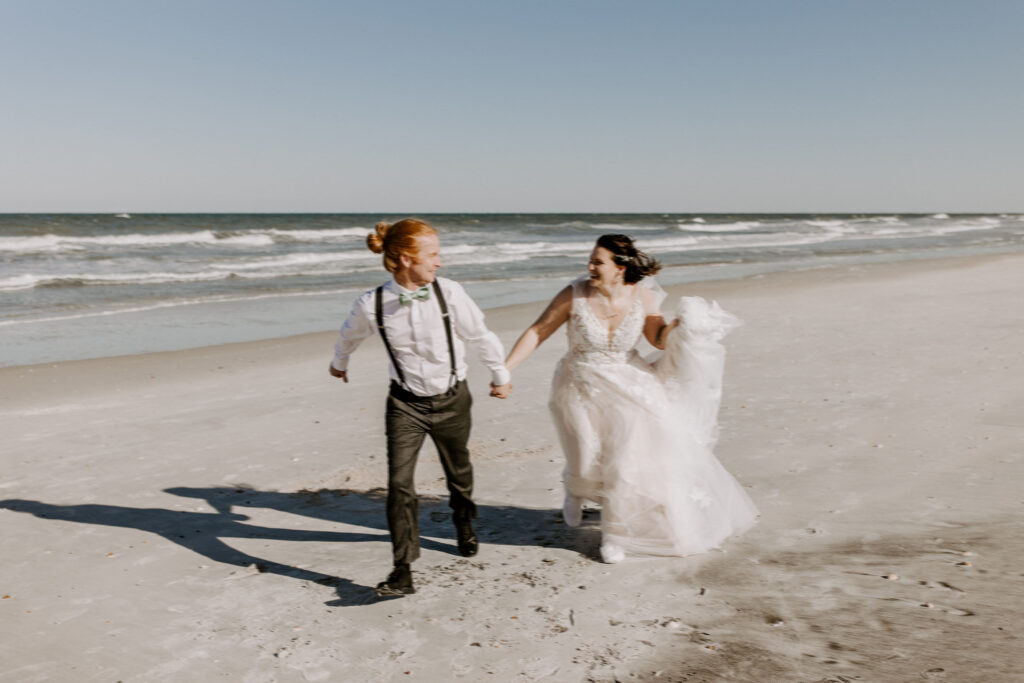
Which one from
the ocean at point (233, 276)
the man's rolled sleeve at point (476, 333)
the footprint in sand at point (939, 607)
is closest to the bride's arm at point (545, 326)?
the man's rolled sleeve at point (476, 333)

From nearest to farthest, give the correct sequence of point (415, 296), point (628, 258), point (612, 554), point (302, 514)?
point (415, 296), point (612, 554), point (628, 258), point (302, 514)

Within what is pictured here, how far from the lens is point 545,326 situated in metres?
Answer: 4.46

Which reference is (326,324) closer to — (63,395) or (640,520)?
(63,395)

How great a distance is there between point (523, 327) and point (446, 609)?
9.00 m

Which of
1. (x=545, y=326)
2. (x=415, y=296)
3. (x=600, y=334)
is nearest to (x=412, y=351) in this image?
(x=415, y=296)

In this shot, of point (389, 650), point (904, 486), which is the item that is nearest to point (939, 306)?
point (904, 486)

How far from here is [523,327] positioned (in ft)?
41.4

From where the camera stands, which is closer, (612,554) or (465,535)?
(612,554)

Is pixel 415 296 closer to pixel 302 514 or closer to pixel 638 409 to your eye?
pixel 638 409

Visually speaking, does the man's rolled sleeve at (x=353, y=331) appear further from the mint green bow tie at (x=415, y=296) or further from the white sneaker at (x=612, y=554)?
the white sneaker at (x=612, y=554)

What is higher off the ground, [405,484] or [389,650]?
[405,484]

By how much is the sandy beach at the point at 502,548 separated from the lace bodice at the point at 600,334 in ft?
3.41

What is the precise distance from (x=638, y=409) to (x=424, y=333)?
120 cm

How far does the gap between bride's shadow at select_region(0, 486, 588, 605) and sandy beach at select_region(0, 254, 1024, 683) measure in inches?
0.8
